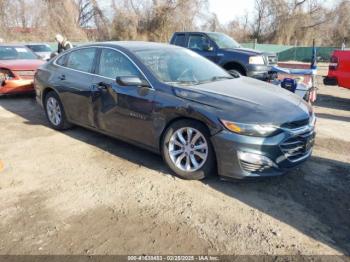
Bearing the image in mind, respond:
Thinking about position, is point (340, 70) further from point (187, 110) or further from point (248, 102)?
point (187, 110)

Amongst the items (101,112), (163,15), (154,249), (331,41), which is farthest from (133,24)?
(154,249)

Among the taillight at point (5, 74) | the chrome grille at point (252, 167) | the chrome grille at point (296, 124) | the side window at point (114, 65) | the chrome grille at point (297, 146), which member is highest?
the side window at point (114, 65)

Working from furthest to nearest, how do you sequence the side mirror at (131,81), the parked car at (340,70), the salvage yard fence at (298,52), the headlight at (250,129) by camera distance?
the salvage yard fence at (298,52)
the parked car at (340,70)
the side mirror at (131,81)
the headlight at (250,129)

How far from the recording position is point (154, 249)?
112 inches

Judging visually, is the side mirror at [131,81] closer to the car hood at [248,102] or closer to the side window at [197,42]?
the car hood at [248,102]

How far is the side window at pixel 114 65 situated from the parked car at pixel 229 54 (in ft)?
16.1

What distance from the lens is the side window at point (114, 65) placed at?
14.9ft

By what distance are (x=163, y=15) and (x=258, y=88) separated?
3573 centimetres

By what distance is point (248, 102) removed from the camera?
3873mm

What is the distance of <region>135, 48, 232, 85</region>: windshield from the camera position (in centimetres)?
443

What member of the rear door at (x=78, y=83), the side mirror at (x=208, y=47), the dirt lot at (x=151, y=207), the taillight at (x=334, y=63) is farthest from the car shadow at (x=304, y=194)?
the side mirror at (x=208, y=47)

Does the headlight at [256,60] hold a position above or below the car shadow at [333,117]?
above

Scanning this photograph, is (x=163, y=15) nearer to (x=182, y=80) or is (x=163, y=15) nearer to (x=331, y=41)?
(x=331, y=41)

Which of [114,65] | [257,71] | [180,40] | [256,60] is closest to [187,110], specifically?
[114,65]
